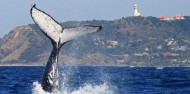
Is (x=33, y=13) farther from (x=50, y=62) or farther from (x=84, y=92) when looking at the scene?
(x=84, y=92)

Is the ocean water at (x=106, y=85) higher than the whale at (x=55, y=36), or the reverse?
the whale at (x=55, y=36)

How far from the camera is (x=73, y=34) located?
1753cm

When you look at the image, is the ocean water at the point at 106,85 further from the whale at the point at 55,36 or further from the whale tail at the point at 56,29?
the whale tail at the point at 56,29

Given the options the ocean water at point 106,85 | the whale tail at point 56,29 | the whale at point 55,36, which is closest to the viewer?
the whale tail at point 56,29

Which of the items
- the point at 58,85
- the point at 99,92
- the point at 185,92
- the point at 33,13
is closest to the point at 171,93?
the point at 185,92

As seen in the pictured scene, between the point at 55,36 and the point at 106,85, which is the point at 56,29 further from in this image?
the point at 106,85

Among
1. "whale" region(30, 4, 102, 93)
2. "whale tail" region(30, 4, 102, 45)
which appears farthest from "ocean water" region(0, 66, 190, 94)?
"whale tail" region(30, 4, 102, 45)

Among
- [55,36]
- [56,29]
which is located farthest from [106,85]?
Result: [56,29]

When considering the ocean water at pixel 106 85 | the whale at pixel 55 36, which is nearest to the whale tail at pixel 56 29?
the whale at pixel 55 36

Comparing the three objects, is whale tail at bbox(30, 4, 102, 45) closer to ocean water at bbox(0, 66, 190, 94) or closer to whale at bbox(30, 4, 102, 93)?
whale at bbox(30, 4, 102, 93)

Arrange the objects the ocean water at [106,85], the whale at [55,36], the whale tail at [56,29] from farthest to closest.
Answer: the ocean water at [106,85] → the whale at [55,36] → the whale tail at [56,29]

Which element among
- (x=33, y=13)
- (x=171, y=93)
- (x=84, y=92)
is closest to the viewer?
(x=33, y=13)

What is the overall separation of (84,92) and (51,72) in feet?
15.1

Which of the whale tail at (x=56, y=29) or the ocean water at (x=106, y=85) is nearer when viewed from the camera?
the whale tail at (x=56, y=29)
